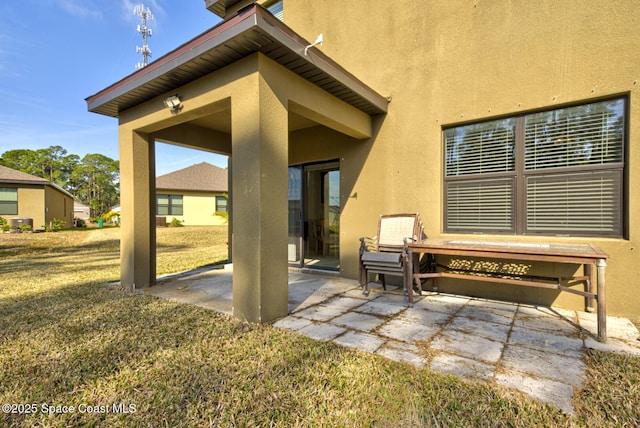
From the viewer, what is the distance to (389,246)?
4469 mm

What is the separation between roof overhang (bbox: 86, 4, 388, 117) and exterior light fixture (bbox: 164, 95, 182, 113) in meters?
0.18

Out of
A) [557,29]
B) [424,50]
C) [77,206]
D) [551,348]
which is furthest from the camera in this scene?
[77,206]

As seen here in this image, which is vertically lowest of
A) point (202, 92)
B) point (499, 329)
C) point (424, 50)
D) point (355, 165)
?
point (499, 329)

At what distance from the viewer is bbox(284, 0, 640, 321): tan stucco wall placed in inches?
131

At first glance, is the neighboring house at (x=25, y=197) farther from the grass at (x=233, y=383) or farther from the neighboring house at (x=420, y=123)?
the grass at (x=233, y=383)

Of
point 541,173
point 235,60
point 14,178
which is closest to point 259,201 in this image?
point 235,60

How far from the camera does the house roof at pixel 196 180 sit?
2083 centimetres

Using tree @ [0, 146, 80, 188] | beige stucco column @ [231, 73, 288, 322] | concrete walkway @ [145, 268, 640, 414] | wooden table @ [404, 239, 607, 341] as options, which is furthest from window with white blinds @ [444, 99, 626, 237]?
tree @ [0, 146, 80, 188]

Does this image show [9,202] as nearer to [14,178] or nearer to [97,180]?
[14,178]

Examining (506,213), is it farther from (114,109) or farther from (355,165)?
(114,109)

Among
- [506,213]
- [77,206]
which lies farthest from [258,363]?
[77,206]

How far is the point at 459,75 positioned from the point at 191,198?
2036cm

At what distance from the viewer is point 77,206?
39.1 meters

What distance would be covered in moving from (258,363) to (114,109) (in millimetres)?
4671
